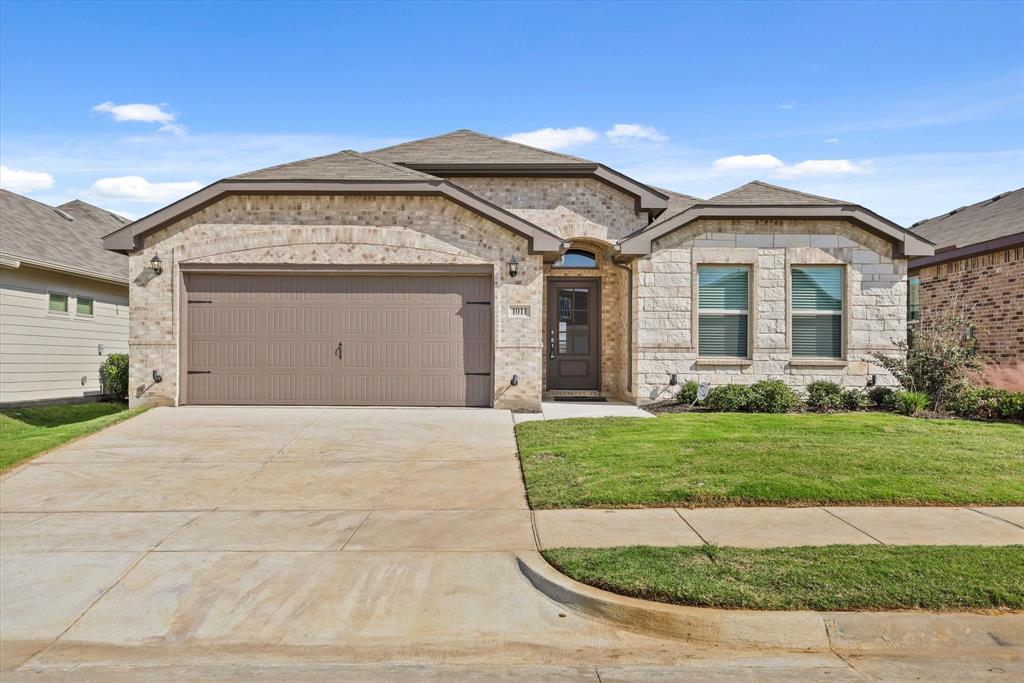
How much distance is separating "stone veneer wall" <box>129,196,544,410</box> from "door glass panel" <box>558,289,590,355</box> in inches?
134

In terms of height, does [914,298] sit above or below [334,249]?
below

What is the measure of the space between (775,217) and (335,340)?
910 centimetres

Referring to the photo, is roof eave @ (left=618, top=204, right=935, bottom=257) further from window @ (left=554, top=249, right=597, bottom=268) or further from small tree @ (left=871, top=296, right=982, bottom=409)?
window @ (left=554, top=249, right=597, bottom=268)

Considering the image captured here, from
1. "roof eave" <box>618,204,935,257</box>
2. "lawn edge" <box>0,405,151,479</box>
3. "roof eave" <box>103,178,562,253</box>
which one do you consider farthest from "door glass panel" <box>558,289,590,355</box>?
"lawn edge" <box>0,405,151,479</box>

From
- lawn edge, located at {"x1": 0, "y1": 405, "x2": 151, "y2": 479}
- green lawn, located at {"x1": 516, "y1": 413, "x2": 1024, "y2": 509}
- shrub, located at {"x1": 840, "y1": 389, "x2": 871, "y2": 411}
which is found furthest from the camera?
shrub, located at {"x1": 840, "y1": 389, "x2": 871, "y2": 411}

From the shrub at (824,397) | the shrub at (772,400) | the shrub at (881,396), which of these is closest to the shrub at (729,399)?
the shrub at (772,400)

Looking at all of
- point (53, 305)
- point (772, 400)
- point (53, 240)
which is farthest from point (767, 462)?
point (53, 240)

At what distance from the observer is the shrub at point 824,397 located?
1315cm

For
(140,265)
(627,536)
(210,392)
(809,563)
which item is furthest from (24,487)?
(809,563)

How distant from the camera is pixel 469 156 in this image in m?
16.2

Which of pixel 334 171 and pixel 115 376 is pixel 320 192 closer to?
pixel 334 171

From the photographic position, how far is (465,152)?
16.5m

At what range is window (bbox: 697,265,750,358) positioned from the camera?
14.0 metres

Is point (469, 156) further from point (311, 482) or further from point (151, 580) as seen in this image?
point (151, 580)
